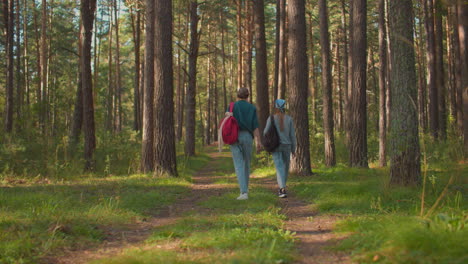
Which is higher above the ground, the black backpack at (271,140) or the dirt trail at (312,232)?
the black backpack at (271,140)

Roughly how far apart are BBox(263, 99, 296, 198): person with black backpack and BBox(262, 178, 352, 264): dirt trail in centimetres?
59

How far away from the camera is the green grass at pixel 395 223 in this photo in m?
3.30

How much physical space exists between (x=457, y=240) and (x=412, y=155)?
3.90 meters

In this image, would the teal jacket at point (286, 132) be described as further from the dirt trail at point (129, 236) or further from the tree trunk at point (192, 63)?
the tree trunk at point (192, 63)

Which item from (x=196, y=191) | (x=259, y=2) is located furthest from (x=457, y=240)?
(x=259, y=2)

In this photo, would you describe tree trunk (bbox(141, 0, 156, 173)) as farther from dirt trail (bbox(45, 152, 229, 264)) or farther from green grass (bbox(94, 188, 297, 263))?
green grass (bbox(94, 188, 297, 263))

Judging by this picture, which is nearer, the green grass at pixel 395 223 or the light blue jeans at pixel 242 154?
the green grass at pixel 395 223

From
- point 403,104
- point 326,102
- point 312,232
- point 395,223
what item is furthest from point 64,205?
point 326,102

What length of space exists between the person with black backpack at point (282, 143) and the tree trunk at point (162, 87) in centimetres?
430

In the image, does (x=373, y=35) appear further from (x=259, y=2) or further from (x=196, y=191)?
(x=196, y=191)

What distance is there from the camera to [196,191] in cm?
966

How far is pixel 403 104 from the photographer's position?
275 inches

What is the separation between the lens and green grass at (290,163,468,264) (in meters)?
3.30

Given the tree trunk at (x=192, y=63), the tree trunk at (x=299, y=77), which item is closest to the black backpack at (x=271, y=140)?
the tree trunk at (x=299, y=77)
